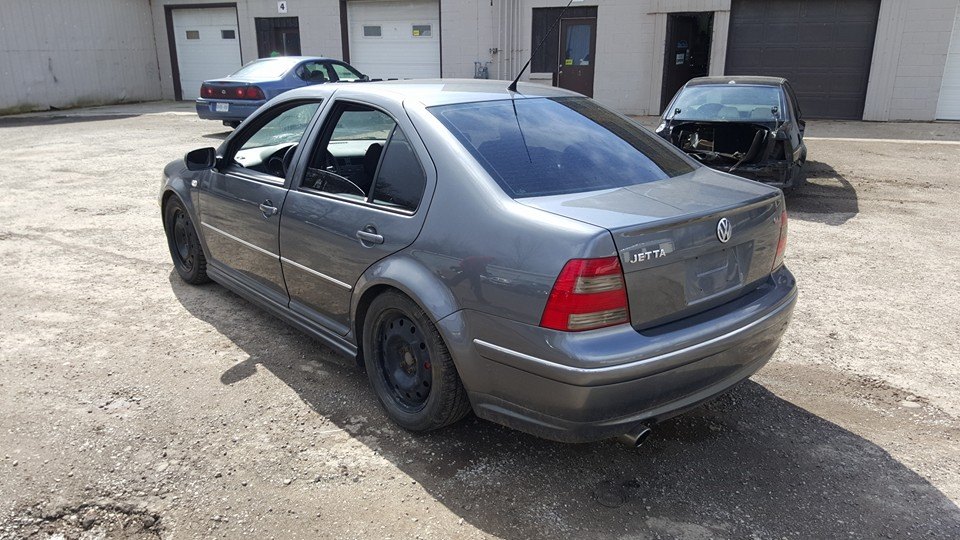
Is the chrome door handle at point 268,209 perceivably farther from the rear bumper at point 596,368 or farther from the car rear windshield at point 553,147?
the rear bumper at point 596,368

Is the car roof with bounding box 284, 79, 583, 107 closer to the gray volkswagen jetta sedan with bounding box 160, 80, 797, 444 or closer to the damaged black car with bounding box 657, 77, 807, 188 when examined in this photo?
the gray volkswagen jetta sedan with bounding box 160, 80, 797, 444

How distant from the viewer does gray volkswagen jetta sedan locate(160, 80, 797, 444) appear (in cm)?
259

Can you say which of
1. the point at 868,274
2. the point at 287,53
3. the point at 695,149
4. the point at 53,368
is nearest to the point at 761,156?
the point at 695,149

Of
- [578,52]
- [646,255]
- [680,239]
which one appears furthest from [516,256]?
[578,52]

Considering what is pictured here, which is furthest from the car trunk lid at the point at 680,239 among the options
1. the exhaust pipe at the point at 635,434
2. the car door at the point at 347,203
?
the car door at the point at 347,203

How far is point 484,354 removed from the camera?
2.78m

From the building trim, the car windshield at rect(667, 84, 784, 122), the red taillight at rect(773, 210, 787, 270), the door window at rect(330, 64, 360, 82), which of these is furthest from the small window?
the building trim

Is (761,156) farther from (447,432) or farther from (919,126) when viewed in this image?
(919,126)

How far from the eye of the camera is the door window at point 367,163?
126 inches

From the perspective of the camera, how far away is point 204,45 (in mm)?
21844

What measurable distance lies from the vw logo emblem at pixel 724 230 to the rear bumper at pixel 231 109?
11.0 metres

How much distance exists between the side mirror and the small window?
67.2 inches

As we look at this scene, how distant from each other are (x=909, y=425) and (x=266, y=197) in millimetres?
3614

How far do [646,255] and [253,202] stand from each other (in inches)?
97.7
